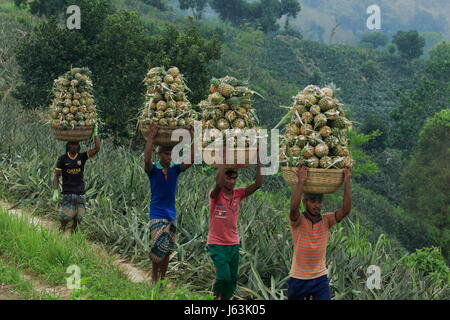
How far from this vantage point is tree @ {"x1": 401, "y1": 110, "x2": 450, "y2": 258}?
33.3 m

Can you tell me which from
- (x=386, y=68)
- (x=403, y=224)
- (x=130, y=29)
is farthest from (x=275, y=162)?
(x=386, y=68)

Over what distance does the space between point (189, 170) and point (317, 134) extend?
272 inches

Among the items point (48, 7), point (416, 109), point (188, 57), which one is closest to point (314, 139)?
point (188, 57)

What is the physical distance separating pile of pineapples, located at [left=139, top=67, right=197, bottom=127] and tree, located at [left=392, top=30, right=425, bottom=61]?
72281 mm

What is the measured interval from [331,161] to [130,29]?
45.2 ft

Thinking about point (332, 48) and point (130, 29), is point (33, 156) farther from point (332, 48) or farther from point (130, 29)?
point (332, 48)

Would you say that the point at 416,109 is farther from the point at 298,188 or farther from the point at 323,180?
the point at 298,188

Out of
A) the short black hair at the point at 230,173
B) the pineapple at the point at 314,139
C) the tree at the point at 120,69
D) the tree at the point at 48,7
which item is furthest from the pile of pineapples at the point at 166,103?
the tree at the point at 48,7

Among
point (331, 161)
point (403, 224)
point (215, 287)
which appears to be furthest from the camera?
point (403, 224)

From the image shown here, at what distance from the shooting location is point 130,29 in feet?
57.6

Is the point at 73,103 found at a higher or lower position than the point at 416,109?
lower

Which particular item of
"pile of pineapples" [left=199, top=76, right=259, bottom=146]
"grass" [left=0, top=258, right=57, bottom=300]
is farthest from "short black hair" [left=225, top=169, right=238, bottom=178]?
"grass" [left=0, top=258, right=57, bottom=300]

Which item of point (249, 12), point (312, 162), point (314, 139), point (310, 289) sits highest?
point (249, 12)

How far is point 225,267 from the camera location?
18.6 ft
